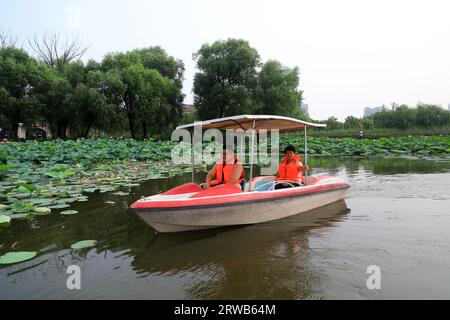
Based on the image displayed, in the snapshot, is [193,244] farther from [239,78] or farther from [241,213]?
[239,78]

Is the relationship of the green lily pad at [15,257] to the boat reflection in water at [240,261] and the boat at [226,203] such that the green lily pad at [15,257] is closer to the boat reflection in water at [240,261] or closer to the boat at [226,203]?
the boat reflection in water at [240,261]

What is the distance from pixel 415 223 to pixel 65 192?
6.44 metres

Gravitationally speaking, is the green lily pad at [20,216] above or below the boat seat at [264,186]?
below

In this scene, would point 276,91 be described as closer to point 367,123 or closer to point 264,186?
point 367,123

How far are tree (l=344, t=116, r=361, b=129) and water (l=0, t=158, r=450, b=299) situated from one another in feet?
131

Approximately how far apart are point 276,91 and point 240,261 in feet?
103

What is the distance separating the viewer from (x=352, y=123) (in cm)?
4456

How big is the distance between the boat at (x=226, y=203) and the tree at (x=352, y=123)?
40.4 metres

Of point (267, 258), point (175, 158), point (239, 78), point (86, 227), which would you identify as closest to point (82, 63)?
→ point (239, 78)

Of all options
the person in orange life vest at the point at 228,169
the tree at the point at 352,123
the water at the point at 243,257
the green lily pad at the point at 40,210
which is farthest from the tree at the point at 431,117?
the green lily pad at the point at 40,210

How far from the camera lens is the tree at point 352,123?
43812mm

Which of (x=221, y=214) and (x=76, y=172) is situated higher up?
(x=76, y=172)

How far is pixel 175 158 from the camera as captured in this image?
16.5 m

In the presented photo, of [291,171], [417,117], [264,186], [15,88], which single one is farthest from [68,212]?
[417,117]
